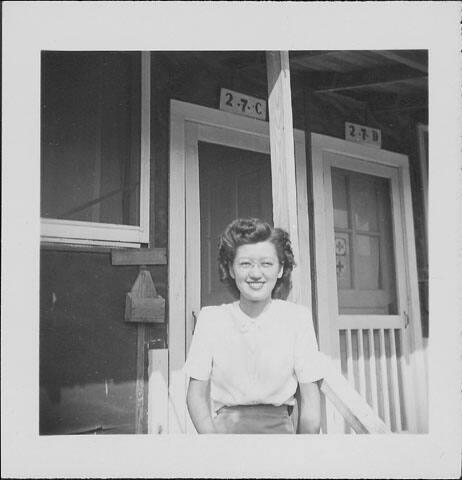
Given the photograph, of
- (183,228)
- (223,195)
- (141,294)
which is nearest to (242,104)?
(223,195)

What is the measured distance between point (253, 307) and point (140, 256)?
0.85 meters

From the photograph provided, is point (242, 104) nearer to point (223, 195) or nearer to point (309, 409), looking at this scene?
point (223, 195)

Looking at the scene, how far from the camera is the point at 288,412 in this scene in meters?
2.71

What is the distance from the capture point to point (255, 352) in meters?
2.71

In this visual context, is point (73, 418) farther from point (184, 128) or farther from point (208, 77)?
point (208, 77)

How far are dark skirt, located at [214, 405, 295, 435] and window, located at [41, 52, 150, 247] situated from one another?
1125 mm

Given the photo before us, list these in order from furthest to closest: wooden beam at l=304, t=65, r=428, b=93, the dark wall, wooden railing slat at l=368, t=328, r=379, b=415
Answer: wooden railing slat at l=368, t=328, r=379, b=415 < wooden beam at l=304, t=65, r=428, b=93 < the dark wall

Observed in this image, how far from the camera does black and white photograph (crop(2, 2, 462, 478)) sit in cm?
250

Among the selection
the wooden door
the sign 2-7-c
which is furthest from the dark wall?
the sign 2-7-c

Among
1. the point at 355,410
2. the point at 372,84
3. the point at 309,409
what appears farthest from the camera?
the point at 372,84

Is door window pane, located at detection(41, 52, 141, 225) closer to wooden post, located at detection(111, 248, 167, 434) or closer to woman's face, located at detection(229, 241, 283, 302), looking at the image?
wooden post, located at detection(111, 248, 167, 434)

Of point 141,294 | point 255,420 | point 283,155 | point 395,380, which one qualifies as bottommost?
point 395,380

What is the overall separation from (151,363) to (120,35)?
1.71 metres

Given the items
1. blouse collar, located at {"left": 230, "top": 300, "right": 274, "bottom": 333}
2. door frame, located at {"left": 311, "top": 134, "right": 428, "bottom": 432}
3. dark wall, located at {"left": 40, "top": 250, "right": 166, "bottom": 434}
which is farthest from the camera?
door frame, located at {"left": 311, "top": 134, "right": 428, "bottom": 432}
